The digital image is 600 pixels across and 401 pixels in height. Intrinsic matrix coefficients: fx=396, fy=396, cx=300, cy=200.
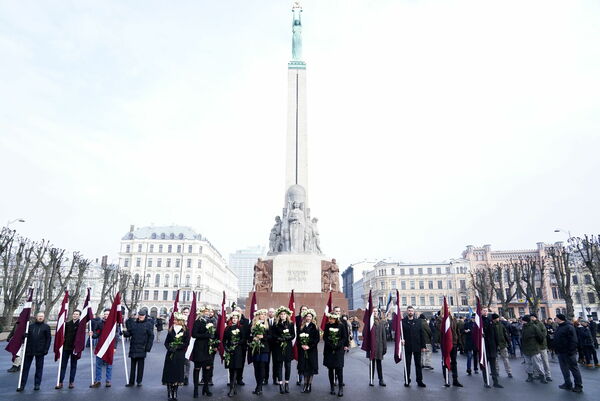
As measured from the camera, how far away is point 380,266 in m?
84.6

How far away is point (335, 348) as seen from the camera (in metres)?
8.91

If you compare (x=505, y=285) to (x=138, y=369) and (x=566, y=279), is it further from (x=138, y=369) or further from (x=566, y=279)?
(x=138, y=369)

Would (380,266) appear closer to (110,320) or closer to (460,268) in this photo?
(460,268)

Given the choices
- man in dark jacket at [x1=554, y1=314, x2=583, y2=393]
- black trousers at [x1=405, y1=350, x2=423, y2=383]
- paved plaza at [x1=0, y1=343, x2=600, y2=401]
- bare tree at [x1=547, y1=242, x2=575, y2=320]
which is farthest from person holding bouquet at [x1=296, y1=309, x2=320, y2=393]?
bare tree at [x1=547, y1=242, x2=575, y2=320]

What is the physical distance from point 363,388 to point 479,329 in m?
3.55

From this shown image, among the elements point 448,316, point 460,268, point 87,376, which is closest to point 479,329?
point 448,316

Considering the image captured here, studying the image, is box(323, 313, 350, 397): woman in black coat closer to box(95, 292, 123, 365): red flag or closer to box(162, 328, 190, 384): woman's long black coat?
box(162, 328, 190, 384): woman's long black coat

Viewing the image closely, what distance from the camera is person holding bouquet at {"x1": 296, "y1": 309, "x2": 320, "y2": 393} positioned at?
905 centimetres

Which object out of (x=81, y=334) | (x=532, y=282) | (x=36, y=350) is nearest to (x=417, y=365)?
(x=81, y=334)

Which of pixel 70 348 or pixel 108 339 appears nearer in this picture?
pixel 108 339

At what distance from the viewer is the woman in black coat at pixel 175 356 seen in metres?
8.09

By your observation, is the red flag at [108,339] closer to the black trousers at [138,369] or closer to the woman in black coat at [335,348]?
the black trousers at [138,369]

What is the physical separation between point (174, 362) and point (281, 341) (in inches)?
97.2

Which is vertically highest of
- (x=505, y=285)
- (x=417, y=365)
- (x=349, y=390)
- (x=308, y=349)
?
(x=505, y=285)
